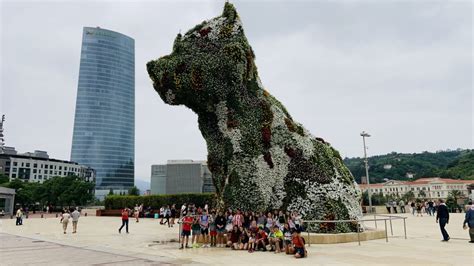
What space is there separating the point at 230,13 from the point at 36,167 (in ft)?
444

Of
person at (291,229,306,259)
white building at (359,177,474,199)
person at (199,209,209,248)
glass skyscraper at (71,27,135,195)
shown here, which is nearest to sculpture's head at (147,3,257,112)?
person at (199,209,209,248)

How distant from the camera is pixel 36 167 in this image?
422 feet

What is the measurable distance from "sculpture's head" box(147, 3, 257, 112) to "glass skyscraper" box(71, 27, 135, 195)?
142 metres

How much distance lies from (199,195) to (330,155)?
2254 cm

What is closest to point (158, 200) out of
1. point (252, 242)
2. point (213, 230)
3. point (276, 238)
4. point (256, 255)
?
point (213, 230)

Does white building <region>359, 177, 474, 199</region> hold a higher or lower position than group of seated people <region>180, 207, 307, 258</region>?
higher

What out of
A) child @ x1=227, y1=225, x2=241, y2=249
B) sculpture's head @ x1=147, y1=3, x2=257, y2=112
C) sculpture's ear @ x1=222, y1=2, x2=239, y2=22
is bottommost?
child @ x1=227, y1=225, x2=241, y2=249

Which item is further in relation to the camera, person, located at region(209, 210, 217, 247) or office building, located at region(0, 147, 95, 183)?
office building, located at region(0, 147, 95, 183)

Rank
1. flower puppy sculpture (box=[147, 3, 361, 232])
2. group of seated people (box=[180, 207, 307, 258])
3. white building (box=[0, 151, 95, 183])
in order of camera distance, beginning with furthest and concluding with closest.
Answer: white building (box=[0, 151, 95, 183]) < flower puppy sculpture (box=[147, 3, 361, 232]) < group of seated people (box=[180, 207, 307, 258])

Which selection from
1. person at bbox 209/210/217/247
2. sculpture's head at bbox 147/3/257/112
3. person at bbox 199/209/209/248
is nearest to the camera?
person at bbox 199/209/209/248

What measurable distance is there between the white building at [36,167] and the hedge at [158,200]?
88.4 meters

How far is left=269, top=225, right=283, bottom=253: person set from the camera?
11.9 meters

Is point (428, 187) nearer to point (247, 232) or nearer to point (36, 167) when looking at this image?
point (247, 232)

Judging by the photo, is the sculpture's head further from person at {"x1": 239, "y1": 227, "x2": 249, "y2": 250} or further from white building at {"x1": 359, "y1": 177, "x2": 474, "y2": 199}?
white building at {"x1": 359, "y1": 177, "x2": 474, "y2": 199}
